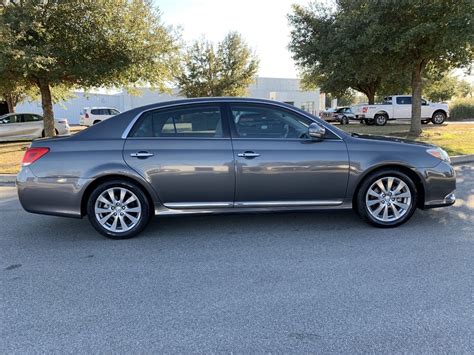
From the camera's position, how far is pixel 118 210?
4734mm

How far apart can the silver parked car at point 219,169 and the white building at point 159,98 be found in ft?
123

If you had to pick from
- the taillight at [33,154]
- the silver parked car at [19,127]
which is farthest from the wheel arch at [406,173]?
the silver parked car at [19,127]

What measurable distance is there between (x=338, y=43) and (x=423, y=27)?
3101 millimetres

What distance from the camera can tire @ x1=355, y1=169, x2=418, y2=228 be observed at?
4.87 metres

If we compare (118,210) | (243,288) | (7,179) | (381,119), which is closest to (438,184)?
(243,288)

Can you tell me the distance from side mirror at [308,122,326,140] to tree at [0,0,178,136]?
30.1 feet

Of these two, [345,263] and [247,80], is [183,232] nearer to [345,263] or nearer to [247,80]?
[345,263]

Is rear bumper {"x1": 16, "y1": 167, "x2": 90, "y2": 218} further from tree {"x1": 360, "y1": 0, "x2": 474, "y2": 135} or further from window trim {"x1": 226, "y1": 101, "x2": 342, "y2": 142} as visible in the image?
tree {"x1": 360, "y1": 0, "x2": 474, "y2": 135}

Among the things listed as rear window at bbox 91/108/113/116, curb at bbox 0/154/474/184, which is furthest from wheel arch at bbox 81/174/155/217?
rear window at bbox 91/108/113/116

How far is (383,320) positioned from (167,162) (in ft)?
9.56

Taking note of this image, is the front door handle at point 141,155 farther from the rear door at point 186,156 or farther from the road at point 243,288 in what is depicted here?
the road at point 243,288

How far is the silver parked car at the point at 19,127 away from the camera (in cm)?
1819

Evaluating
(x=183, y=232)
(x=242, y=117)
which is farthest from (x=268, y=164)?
(x=183, y=232)

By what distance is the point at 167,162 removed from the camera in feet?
15.2
